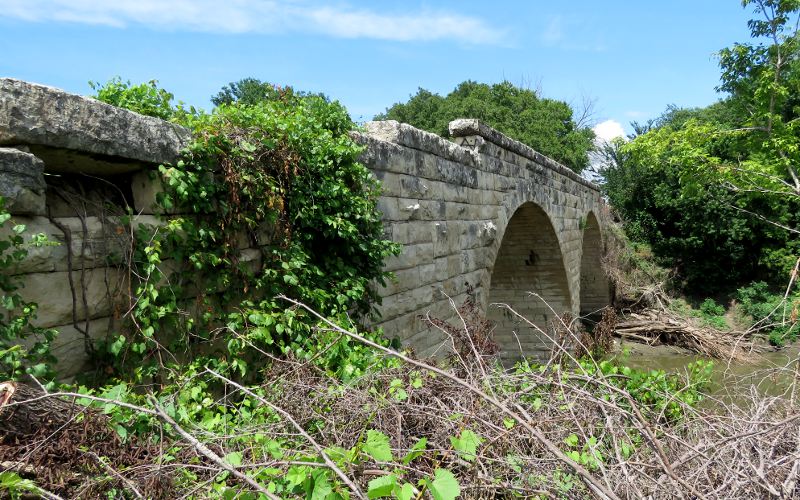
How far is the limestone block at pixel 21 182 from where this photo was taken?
2082mm

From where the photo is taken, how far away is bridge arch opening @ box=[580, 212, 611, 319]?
16750 millimetres

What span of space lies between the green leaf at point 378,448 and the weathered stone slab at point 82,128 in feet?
5.53

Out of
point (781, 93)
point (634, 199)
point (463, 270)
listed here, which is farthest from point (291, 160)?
point (634, 199)

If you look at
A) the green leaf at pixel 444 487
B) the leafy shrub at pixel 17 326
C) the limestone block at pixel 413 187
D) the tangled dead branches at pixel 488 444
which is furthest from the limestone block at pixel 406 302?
the green leaf at pixel 444 487

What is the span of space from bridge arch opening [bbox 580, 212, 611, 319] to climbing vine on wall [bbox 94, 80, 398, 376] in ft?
45.1

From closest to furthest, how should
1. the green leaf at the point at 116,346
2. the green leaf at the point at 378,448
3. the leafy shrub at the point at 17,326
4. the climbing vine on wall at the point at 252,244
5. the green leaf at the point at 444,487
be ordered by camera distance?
the green leaf at the point at 444,487, the green leaf at the point at 378,448, the leafy shrub at the point at 17,326, the green leaf at the point at 116,346, the climbing vine on wall at the point at 252,244

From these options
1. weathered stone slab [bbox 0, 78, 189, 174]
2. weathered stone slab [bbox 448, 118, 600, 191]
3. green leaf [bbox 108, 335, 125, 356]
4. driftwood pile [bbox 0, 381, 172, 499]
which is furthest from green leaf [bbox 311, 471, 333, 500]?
weathered stone slab [bbox 448, 118, 600, 191]

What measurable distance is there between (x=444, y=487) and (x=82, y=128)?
6.57 ft

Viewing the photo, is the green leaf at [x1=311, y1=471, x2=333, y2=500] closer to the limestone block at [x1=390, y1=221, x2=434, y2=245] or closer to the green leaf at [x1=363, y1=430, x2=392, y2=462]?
the green leaf at [x1=363, y1=430, x2=392, y2=462]

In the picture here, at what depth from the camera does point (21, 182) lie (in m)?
2.13

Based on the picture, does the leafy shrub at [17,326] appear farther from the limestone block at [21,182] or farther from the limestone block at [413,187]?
the limestone block at [413,187]

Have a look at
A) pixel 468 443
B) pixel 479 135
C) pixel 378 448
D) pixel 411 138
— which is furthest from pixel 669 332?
pixel 378 448

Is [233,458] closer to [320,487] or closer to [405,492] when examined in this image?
[320,487]

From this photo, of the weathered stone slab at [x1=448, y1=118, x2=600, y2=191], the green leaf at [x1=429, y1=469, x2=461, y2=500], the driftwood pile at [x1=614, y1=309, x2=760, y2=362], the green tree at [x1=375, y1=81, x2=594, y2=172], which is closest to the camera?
the green leaf at [x1=429, y1=469, x2=461, y2=500]
